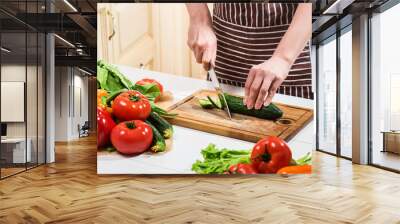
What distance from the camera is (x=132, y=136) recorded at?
560cm

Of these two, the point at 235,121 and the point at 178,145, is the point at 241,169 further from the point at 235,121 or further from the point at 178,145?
the point at 178,145

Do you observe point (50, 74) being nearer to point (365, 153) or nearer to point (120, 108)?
point (120, 108)

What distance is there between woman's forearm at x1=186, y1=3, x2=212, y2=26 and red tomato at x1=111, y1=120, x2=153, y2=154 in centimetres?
167

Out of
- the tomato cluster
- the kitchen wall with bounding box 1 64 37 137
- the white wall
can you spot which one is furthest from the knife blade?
the white wall

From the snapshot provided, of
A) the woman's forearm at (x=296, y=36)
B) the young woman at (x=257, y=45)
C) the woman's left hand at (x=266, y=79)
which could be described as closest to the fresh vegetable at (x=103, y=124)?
the young woman at (x=257, y=45)

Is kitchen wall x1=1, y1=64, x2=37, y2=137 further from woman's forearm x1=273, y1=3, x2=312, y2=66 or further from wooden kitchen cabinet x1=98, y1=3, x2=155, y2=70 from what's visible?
woman's forearm x1=273, y1=3, x2=312, y2=66

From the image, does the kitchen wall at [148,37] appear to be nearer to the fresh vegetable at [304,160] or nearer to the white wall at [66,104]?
the fresh vegetable at [304,160]

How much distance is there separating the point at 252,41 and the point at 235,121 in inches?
45.9

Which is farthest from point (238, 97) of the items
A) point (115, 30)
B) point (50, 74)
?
point (50, 74)

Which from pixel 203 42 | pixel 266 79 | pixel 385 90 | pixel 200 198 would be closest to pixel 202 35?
pixel 203 42

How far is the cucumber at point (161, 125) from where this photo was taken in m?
5.79

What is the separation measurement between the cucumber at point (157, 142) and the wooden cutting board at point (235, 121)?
0.90ft

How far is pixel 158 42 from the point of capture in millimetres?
5875

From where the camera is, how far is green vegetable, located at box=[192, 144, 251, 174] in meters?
5.82
